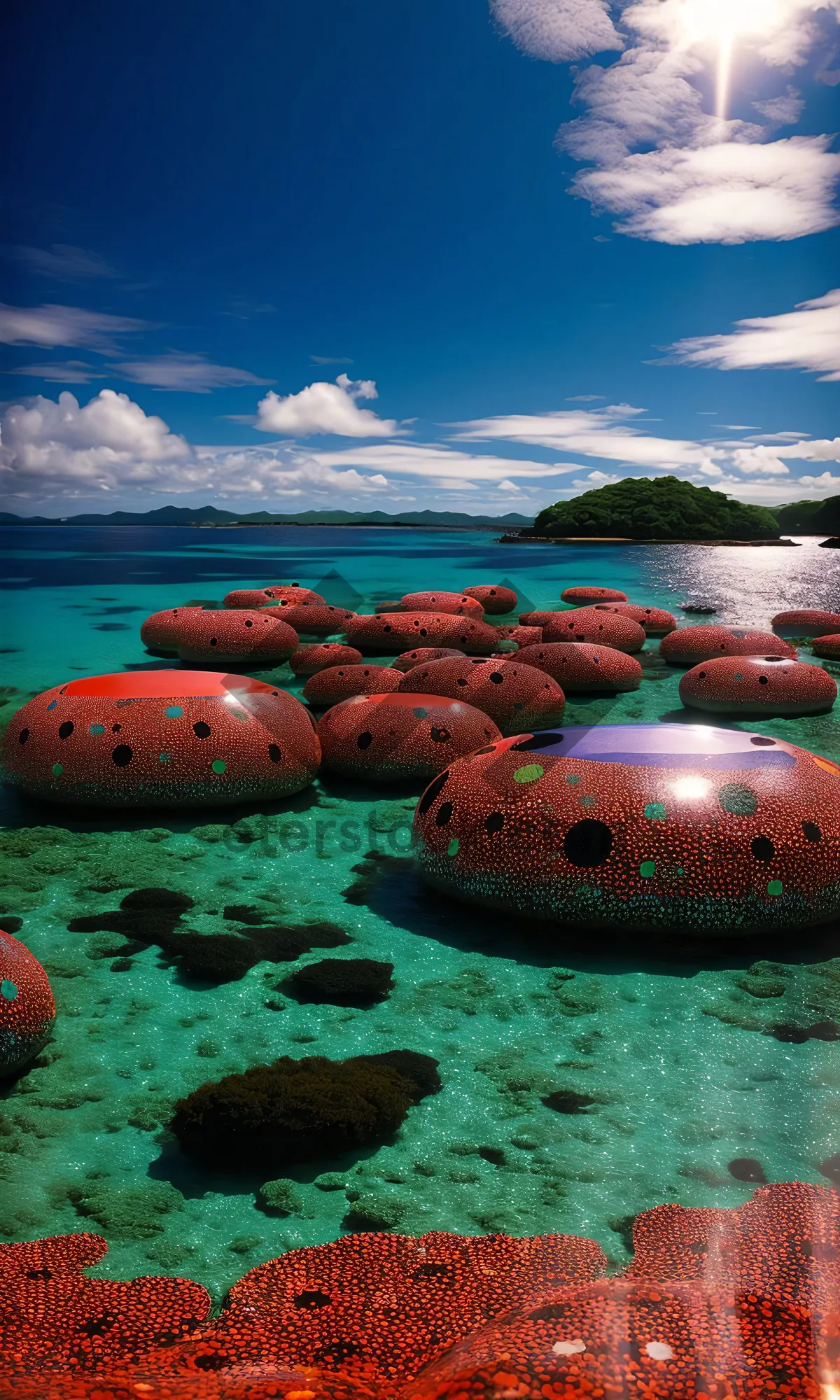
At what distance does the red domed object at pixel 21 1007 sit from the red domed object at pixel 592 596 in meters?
31.8

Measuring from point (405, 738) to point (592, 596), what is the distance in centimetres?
2644

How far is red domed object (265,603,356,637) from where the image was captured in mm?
29312

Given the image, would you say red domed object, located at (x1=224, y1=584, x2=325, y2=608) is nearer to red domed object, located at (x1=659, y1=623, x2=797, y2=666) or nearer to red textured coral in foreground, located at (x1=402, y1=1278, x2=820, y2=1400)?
red domed object, located at (x1=659, y1=623, x2=797, y2=666)

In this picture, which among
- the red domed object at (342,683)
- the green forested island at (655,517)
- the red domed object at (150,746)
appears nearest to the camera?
the red domed object at (150,746)

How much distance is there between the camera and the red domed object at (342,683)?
17984 mm

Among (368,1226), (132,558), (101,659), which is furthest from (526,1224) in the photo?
(132,558)

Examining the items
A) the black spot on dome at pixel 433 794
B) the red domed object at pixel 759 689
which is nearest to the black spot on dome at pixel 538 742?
the black spot on dome at pixel 433 794

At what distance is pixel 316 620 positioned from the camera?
29.3 m

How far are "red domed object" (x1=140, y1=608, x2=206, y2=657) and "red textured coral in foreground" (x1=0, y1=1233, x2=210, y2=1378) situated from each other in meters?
21.3

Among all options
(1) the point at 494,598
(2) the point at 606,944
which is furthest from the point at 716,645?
(2) the point at 606,944

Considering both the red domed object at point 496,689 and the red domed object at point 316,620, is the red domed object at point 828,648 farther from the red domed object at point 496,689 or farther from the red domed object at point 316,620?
the red domed object at point 316,620

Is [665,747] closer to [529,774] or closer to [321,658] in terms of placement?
[529,774]

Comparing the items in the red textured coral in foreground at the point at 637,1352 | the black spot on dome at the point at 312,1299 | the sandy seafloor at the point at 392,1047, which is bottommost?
the sandy seafloor at the point at 392,1047

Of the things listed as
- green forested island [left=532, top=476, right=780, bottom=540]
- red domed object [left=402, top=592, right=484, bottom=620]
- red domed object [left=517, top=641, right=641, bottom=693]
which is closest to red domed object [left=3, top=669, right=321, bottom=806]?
red domed object [left=517, top=641, right=641, bottom=693]
